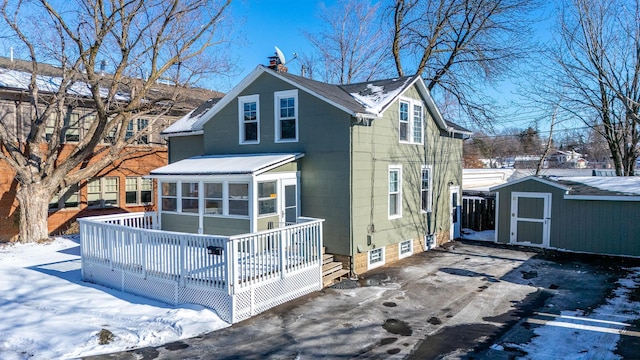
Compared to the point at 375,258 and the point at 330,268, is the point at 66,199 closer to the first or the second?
the point at 330,268

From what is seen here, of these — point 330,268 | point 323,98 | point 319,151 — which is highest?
point 323,98

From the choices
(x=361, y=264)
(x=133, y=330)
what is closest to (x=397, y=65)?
(x=361, y=264)

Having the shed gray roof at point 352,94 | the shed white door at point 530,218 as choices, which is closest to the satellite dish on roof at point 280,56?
the shed gray roof at point 352,94

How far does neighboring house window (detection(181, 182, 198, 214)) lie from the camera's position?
12.9m

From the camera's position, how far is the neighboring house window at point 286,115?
1233 centimetres

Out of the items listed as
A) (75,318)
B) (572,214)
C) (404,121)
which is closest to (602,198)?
(572,214)

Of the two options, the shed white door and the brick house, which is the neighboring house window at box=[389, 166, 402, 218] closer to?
the shed white door

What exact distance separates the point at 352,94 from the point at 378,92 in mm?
849

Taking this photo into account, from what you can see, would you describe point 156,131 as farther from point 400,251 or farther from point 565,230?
point 565,230

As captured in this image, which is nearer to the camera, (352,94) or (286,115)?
(286,115)

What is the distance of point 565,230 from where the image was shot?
1380 cm

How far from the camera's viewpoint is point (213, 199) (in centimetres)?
1232

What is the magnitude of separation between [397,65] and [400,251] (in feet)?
50.7

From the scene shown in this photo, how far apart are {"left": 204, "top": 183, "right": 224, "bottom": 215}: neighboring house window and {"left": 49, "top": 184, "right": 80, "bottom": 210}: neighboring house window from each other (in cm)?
952
